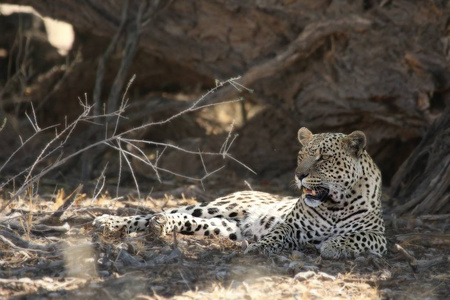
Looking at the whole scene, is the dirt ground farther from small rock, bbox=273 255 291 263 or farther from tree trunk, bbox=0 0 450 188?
tree trunk, bbox=0 0 450 188

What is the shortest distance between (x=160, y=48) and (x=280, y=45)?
1852 mm

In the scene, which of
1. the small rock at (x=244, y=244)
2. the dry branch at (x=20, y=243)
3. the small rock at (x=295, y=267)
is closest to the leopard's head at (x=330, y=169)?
the small rock at (x=244, y=244)

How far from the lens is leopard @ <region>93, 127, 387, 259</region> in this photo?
7.36 m

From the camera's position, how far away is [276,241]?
7.45 m

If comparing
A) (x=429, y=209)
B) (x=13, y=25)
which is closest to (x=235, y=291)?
(x=429, y=209)

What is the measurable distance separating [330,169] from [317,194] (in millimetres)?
281

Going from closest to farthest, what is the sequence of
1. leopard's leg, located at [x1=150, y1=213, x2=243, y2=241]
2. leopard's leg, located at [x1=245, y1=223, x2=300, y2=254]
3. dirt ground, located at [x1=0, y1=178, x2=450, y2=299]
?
1. dirt ground, located at [x1=0, y1=178, x2=450, y2=299]
2. leopard's leg, located at [x1=245, y1=223, x2=300, y2=254]
3. leopard's leg, located at [x1=150, y1=213, x2=243, y2=241]

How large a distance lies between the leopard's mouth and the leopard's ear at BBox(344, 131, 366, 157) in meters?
0.47

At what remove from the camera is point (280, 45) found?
1125 centimetres

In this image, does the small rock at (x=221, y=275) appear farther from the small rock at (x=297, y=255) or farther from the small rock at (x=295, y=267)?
the small rock at (x=297, y=255)

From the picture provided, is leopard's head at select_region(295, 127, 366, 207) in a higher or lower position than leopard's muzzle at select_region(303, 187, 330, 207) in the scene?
higher

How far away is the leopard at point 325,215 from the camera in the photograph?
7355 millimetres

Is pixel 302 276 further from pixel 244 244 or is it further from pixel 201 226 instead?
pixel 201 226

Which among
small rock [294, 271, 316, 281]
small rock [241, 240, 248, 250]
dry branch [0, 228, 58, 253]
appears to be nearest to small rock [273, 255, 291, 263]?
small rock [241, 240, 248, 250]
